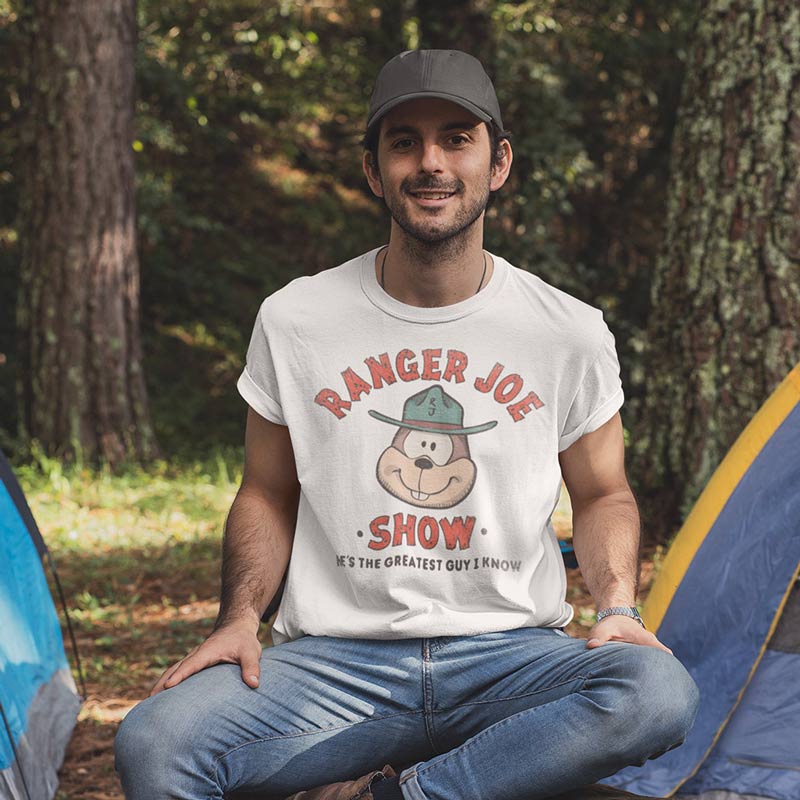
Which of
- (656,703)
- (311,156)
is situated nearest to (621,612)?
(656,703)

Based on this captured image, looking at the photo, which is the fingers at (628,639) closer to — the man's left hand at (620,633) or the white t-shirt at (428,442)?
the man's left hand at (620,633)

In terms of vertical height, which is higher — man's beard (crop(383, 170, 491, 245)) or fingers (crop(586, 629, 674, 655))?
man's beard (crop(383, 170, 491, 245))

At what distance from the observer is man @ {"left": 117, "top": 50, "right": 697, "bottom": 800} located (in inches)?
88.0

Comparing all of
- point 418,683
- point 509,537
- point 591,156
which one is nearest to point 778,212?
point 509,537

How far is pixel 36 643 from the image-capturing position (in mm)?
3357

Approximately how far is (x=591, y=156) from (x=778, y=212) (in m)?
7.96

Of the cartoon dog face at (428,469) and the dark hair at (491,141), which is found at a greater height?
the dark hair at (491,141)

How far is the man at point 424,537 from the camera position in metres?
2.23

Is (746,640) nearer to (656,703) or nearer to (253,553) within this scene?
(656,703)

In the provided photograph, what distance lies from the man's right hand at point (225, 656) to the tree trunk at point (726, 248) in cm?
269

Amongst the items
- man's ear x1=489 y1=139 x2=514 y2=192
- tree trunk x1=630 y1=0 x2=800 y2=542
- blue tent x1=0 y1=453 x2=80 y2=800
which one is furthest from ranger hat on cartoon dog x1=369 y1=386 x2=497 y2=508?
tree trunk x1=630 y1=0 x2=800 y2=542

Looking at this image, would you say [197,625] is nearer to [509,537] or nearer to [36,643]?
[36,643]

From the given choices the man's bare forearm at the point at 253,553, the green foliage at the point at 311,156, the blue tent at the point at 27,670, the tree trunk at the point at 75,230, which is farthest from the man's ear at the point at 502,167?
the green foliage at the point at 311,156

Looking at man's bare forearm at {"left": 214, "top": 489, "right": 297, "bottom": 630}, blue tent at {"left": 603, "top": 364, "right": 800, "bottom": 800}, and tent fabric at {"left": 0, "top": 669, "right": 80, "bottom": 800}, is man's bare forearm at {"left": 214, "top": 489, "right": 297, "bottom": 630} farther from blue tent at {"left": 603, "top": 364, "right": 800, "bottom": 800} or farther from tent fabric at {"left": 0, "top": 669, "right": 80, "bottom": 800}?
blue tent at {"left": 603, "top": 364, "right": 800, "bottom": 800}
